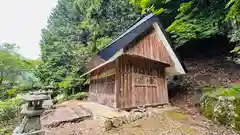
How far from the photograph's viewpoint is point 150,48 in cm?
764

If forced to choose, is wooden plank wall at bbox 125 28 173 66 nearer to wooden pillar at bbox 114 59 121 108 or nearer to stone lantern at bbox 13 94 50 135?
wooden pillar at bbox 114 59 121 108

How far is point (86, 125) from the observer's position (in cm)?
516

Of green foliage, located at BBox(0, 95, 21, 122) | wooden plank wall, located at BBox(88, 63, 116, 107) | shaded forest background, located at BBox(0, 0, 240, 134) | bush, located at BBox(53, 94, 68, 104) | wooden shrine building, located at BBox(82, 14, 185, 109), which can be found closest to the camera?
wooden shrine building, located at BBox(82, 14, 185, 109)

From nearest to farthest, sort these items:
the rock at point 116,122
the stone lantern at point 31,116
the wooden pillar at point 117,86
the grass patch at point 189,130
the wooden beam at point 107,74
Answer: the stone lantern at point 31,116
the grass patch at point 189,130
the rock at point 116,122
the wooden pillar at point 117,86
the wooden beam at point 107,74

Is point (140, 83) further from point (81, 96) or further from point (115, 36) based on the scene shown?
point (115, 36)

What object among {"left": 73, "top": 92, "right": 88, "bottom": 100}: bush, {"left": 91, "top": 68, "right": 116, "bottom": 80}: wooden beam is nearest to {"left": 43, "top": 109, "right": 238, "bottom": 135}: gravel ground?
{"left": 91, "top": 68, "right": 116, "bottom": 80}: wooden beam

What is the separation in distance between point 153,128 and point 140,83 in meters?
2.64

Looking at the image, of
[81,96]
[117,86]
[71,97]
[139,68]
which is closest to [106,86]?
[117,86]

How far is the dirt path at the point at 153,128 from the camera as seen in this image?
448 cm

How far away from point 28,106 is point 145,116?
4525 mm

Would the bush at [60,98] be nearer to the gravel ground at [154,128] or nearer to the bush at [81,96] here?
the bush at [81,96]

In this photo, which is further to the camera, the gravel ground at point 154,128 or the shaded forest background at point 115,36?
the shaded forest background at point 115,36

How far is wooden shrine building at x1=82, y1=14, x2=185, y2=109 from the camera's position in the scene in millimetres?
6582

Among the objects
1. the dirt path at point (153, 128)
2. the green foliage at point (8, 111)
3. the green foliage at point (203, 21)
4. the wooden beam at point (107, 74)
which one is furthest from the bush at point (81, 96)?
the green foliage at point (203, 21)
